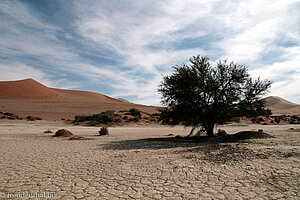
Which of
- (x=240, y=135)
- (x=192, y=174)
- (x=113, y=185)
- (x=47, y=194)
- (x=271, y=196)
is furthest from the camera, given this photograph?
(x=240, y=135)

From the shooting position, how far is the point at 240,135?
1250cm

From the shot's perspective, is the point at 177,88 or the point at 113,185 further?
the point at 177,88

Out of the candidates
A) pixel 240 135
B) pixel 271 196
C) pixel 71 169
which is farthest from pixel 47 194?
pixel 240 135

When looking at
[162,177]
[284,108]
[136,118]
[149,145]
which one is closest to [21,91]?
[136,118]

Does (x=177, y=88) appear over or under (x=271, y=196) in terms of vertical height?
over

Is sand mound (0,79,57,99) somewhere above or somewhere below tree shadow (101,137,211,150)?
above

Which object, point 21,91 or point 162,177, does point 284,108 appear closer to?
point 162,177

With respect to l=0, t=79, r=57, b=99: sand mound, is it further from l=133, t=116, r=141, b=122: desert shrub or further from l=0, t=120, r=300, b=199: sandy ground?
l=0, t=120, r=300, b=199: sandy ground

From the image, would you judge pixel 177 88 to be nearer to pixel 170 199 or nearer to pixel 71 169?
pixel 71 169

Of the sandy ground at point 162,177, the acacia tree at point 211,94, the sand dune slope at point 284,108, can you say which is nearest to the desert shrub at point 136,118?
the acacia tree at point 211,94

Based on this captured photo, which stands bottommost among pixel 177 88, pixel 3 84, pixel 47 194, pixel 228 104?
pixel 47 194

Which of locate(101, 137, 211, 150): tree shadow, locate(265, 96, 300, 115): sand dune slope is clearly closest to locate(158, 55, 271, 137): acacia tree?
locate(101, 137, 211, 150): tree shadow

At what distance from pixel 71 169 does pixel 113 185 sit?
227 cm

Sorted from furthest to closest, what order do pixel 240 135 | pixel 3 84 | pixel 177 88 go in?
pixel 3 84 < pixel 177 88 < pixel 240 135
